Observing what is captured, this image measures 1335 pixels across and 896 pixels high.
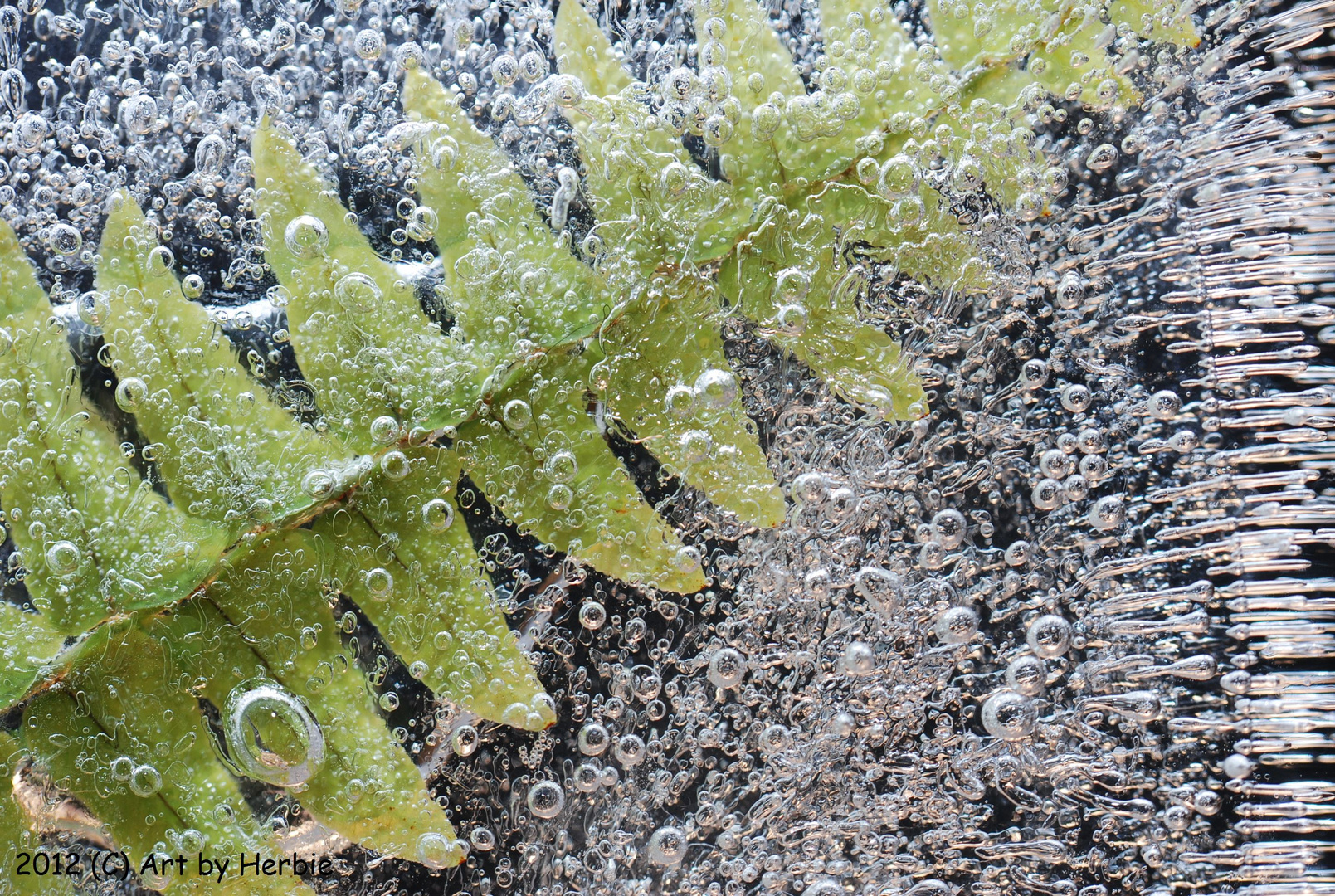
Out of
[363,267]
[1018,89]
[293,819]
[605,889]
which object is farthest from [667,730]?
[1018,89]

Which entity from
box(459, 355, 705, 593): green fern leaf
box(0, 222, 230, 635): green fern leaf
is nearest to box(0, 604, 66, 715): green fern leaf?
box(0, 222, 230, 635): green fern leaf

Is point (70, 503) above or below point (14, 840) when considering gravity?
above

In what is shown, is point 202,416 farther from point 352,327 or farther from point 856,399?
point 856,399

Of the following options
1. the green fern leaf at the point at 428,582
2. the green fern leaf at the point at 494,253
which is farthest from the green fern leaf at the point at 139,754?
the green fern leaf at the point at 494,253

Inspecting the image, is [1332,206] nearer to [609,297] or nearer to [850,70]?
[850,70]

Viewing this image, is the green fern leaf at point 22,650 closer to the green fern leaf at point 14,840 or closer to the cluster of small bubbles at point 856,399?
the green fern leaf at point 14,840

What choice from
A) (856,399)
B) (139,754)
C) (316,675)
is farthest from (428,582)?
(856,399)

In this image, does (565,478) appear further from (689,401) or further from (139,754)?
(139,754)

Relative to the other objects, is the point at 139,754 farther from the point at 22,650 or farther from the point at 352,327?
Result: the point at 352,327

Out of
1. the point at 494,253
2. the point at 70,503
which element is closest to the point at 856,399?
the point at 494,253

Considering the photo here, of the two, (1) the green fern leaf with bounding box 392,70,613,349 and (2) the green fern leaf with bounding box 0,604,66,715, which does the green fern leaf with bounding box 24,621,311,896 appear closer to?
(2) the green fern leaf with bounding box 0,604,66,715

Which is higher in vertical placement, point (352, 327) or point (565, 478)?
point (352, 327)
